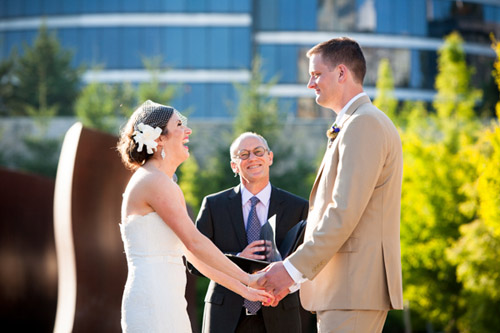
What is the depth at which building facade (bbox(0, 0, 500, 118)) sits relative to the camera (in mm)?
46906

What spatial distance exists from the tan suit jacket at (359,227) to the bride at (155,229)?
735 millimetres

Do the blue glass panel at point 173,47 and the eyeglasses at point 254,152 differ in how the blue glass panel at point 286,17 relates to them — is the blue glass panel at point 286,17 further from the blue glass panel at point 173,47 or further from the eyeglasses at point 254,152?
the eyeglasses at point 254,152

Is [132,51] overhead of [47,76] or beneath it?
overhead

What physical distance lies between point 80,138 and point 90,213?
31.1 inches

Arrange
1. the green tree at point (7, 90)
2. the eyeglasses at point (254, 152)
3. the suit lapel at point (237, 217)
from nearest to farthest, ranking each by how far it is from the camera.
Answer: the suit lapel at point (237, 217)
the eyeglasses at point (254, 152)
the green tree at point (7, 90)

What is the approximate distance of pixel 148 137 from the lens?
15.9ft

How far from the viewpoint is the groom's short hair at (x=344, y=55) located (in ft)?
15.5

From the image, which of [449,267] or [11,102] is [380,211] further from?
[11,102]

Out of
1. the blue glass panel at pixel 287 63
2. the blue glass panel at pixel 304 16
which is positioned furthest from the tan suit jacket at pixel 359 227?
the blue glass panel at pixel 304 16

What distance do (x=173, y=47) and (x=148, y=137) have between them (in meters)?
43.2

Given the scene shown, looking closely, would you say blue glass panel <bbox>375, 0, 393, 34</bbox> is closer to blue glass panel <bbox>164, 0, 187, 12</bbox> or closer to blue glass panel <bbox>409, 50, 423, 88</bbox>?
blue glass panel <bbox>409, 50, 423, 88</bbox>

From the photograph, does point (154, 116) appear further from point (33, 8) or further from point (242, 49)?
point (33, 8)

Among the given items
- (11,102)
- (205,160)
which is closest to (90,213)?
(205,160)

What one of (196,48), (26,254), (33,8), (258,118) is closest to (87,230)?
(26,254)
